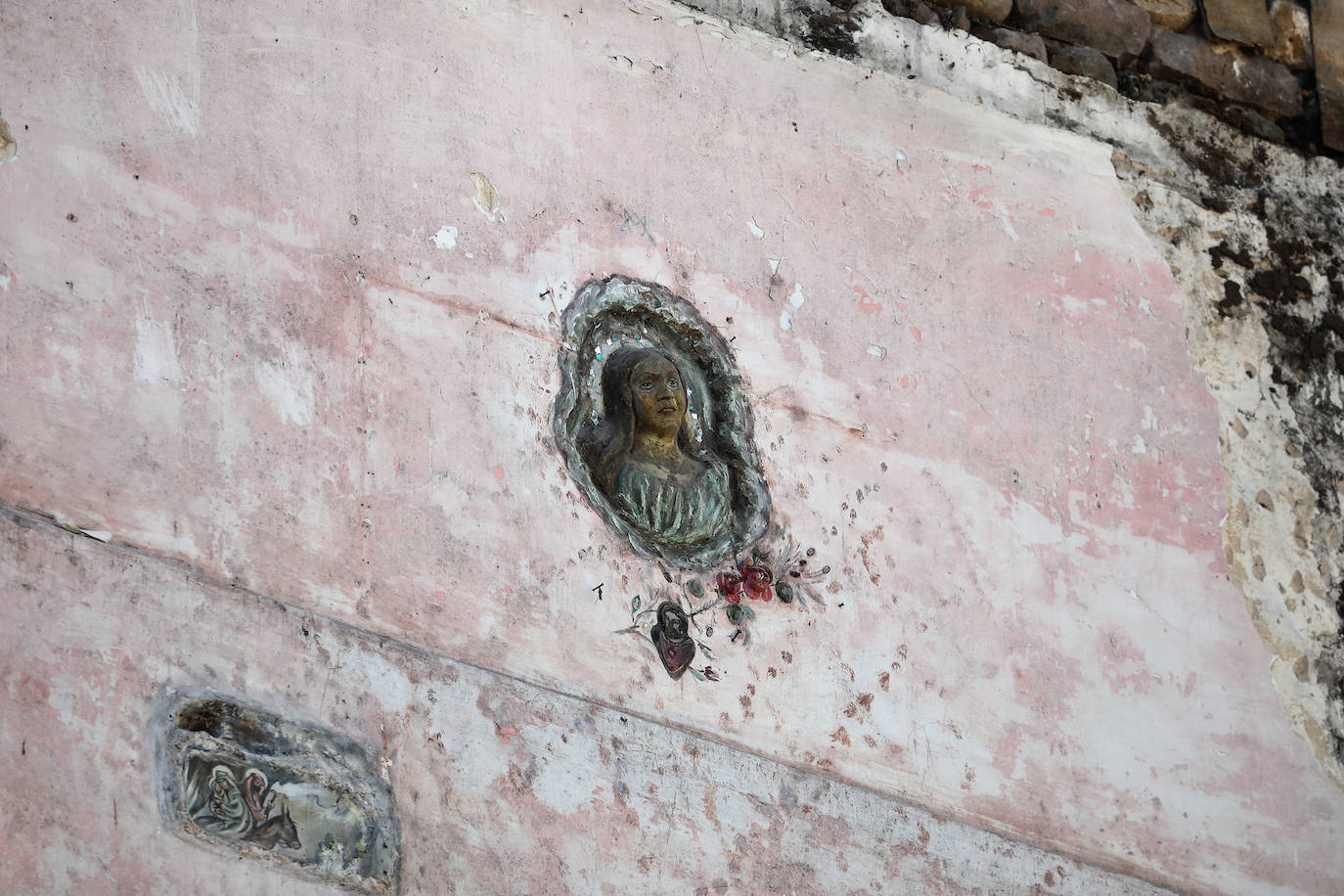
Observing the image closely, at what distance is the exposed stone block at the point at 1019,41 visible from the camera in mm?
4094

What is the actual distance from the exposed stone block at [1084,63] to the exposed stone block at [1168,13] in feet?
1.00

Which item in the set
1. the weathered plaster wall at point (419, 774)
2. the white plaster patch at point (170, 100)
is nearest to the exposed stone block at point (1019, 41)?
the weathered plaster wall at point (419, 774)

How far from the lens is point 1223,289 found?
4086 mm

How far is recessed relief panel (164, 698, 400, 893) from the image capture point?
3.11 metres

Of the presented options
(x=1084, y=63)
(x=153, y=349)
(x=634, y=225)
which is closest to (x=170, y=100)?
(x=153, y=349)

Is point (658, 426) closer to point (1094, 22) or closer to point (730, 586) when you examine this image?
point (730, 586)

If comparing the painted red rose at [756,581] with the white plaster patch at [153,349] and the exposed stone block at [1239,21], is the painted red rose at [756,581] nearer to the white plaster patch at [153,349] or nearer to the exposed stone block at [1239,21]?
the white plaster patch at [153,349]

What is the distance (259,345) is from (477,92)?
Result: 743 millimetres

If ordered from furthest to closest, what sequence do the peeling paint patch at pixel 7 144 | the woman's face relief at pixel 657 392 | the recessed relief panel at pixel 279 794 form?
the woman's face relief at pixel 657 392
the recessed relief panel at pixel 279 794
the peeling paint patch at pixel 7 144

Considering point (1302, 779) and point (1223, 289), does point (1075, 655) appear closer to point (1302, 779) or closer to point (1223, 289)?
point (1302, 779)

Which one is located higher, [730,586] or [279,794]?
[730,586]

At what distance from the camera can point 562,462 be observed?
336 cm

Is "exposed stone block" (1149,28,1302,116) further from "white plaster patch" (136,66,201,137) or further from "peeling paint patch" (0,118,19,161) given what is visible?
"peeling paint patch" (0,118,19,161)

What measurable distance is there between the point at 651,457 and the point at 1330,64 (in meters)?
2.58
